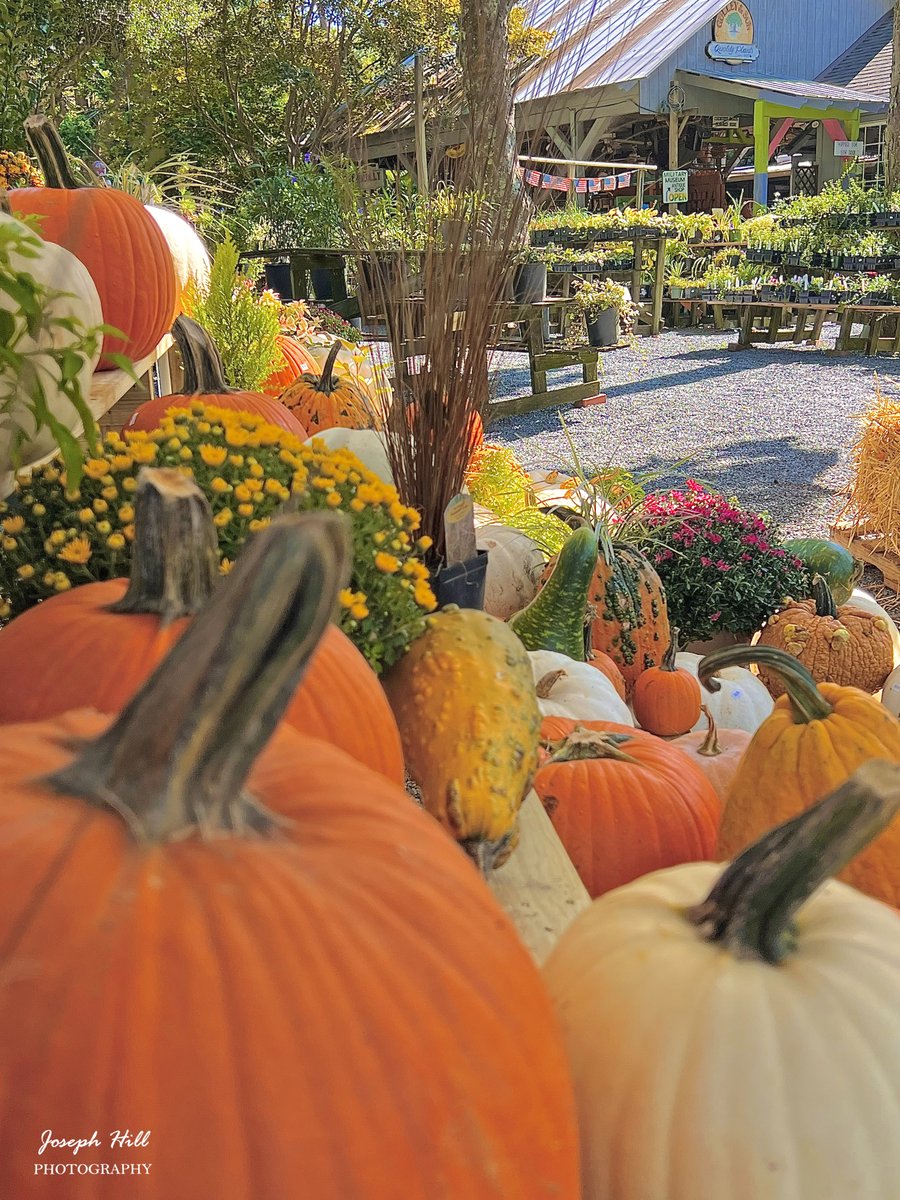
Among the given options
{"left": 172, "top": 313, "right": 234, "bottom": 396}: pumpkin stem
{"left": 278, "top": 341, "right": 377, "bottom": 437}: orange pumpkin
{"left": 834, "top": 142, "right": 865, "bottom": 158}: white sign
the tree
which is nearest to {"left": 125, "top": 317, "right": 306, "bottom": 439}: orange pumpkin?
{"left": 172, "top": 313, "right": 234, "bottom": 396}: pumpkin stem

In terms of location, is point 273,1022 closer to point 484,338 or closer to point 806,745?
point 806,745

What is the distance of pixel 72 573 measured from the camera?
4.22 ft

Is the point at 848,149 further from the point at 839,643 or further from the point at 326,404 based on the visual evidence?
the point at 326,404

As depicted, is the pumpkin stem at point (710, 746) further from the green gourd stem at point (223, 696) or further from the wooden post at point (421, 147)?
the green gourd stem at point (223, 696)

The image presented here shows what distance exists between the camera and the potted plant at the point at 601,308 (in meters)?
12.4

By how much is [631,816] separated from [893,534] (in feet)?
13.4

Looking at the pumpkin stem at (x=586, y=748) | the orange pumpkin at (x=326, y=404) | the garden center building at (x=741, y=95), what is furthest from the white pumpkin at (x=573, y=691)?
the garden center building at (x=741, y=95)

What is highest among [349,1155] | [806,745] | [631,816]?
[349,1155]

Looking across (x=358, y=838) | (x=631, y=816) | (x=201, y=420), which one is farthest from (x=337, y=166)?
(x=358, y=838)

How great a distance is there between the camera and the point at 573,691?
2.35m

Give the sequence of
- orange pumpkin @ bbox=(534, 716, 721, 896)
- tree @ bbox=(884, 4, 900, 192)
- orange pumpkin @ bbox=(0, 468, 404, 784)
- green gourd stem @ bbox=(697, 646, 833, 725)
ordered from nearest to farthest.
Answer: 1. orange pumpkin @ bbox=(0, 468, 404, 784)
2. green gourd stem @ bbox=(697, 646, 833, 725)
3. orange pumpkin @ bbox=(534, 716, 721, 896)
4. tree @ bbox=(884, 4, 900, 192)

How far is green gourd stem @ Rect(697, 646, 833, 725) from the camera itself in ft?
3.82

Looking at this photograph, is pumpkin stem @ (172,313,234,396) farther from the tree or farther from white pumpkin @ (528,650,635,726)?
the tree

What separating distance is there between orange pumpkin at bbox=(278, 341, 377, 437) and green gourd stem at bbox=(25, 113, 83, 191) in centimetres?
97
